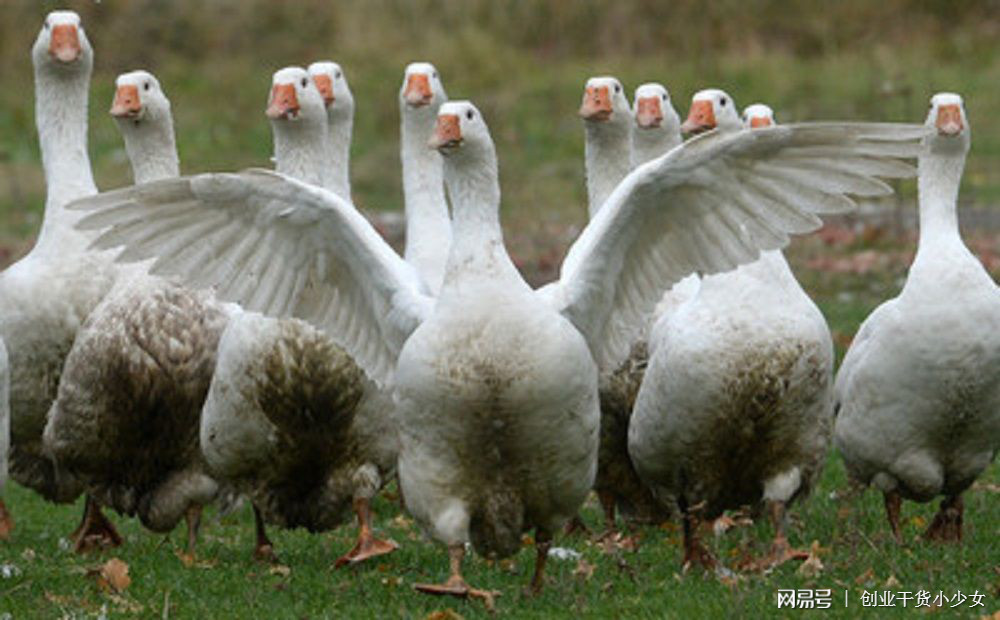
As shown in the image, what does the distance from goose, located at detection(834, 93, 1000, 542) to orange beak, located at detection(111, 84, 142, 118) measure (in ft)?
13.8

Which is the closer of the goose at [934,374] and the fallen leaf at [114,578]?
the fallen leaf at [114,578]

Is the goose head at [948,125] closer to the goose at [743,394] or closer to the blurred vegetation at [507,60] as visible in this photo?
the goose at [743,394]

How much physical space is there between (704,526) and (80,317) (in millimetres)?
3668

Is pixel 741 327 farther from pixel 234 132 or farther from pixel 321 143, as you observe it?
pixel 234 132

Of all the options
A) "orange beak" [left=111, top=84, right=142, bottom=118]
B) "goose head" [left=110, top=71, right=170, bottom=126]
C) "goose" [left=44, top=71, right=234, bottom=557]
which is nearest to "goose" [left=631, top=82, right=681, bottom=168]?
"goose" [left=44, top=71, right=234, bottom=557]

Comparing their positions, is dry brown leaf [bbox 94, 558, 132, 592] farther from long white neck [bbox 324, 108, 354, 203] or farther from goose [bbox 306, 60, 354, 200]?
goose [bbox 306, 60, 354, 200]

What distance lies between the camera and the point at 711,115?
11.7 meters

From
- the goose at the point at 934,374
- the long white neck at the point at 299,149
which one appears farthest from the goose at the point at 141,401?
the goose at the point at 934,374

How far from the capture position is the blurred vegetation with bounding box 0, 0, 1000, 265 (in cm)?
2869

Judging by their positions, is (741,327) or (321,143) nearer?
(741,327)

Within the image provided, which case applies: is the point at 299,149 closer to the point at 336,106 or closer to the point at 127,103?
the point at 127,103

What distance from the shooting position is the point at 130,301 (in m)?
11.6

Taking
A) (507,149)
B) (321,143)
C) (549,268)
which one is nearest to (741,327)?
(321,143)

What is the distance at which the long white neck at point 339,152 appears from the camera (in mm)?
11922
